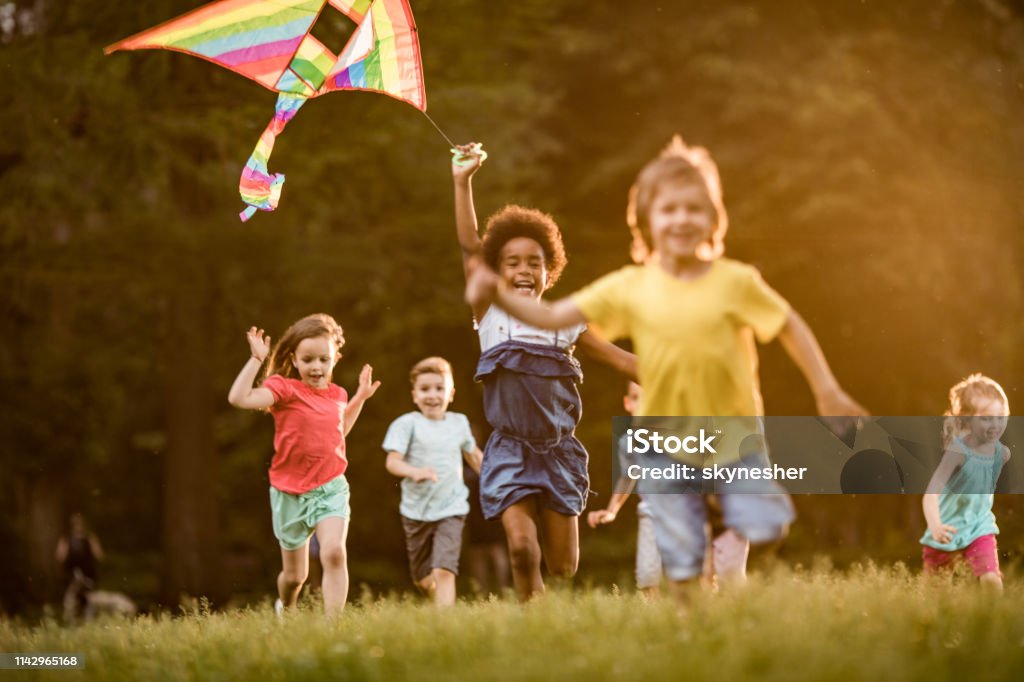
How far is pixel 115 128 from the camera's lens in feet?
42.3

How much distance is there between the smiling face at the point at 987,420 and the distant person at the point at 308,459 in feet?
11.2

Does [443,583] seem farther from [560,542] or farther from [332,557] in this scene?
[560,542]

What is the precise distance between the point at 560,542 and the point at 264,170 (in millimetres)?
2490

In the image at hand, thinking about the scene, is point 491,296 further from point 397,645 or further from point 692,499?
point 397,645

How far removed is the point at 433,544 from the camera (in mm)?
8445

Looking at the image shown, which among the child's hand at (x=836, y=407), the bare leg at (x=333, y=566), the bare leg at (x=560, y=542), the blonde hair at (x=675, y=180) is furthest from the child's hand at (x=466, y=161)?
the child's hand at (x=836, y=407)

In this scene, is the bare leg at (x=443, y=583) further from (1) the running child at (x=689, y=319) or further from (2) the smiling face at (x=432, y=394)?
(1) the running child at (x=689, y=319)

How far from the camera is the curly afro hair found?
6766 millimetres

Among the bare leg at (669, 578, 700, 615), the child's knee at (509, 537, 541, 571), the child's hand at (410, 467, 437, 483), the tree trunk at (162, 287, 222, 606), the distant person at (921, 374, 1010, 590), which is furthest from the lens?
the tree trunk at (162, 287, 222, 606)

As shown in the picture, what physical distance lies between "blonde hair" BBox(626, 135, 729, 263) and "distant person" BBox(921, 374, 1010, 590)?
9.18ft

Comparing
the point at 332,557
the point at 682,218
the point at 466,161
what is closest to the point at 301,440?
the point at 332,557

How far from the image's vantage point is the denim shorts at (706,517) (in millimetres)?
4965

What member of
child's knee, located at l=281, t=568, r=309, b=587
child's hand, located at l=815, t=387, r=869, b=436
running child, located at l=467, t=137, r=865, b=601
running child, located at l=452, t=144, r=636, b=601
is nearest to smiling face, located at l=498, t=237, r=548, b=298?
running child, located at l=452, t=144, r=636, b=601

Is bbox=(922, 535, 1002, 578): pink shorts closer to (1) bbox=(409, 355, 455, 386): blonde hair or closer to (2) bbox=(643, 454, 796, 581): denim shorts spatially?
(2) bbox=(643, 454, 796, 581): denim shorts
